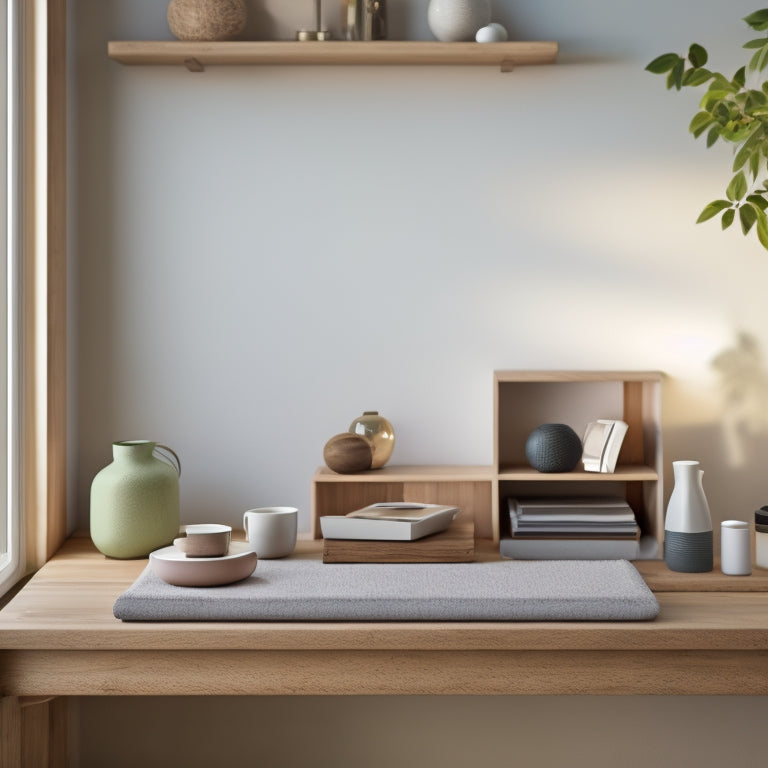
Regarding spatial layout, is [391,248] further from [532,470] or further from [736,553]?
[736,553]

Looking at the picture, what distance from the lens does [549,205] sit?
2188 millimetres

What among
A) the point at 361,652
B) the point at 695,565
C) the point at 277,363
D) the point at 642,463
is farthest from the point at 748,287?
the point at 361,652

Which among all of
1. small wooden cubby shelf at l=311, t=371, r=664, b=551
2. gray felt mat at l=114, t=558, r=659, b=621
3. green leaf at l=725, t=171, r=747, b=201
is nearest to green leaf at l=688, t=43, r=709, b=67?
green leaf at l=725, t=171, r=747, b=201

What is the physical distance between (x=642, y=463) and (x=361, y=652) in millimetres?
943

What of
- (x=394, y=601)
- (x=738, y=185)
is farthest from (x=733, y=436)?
(x=394, y=601)

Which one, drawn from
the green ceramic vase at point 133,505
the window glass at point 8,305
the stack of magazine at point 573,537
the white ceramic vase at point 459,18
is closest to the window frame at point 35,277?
the window glass at point 8,305

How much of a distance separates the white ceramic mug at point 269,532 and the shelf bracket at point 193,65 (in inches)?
41.3

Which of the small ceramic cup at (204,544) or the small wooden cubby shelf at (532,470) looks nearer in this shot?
the small ceramic cup at (204,544)

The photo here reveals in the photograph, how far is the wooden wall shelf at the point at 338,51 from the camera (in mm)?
2051

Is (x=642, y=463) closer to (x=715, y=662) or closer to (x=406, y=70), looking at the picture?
(x=715, y=662)

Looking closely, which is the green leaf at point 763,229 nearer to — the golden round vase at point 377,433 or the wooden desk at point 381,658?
the wooden desk at point 381,658

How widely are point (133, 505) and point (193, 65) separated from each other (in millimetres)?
1020

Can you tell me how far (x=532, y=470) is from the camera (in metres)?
2.06

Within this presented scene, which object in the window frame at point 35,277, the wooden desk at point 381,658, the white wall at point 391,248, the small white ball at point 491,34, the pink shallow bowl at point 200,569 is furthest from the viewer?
the white wall at point 391,248
